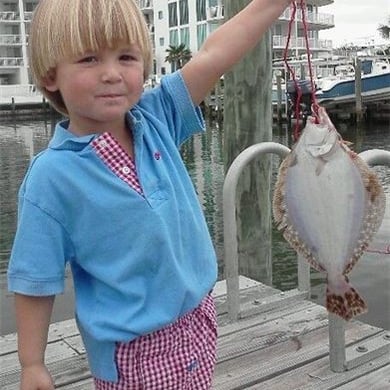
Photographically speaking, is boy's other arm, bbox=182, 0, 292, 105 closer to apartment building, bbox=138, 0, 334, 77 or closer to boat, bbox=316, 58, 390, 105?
boat, bbox=316, 58, 390, 105

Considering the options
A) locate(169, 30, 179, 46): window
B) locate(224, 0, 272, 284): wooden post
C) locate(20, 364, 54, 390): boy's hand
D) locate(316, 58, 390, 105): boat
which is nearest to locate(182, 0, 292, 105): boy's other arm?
locate(20, 364, 54, 390): boy's hand

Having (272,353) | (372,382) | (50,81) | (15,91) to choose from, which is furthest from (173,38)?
(50,81)

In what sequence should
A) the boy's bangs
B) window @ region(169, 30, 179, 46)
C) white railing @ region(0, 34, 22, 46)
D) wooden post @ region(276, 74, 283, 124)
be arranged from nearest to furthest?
1. the boy's bangs
2. wooden post @ region(276, 74, 283, 124)
3. window @ region(169, 30, 179, 46)
4. white railing @ region(0, 34, 22, 46)

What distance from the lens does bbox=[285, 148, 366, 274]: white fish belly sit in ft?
6.58

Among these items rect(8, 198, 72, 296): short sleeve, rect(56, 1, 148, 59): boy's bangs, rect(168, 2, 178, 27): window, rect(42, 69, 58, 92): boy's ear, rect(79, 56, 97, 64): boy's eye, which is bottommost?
rect(8, 198, 72, 296): short sleeve

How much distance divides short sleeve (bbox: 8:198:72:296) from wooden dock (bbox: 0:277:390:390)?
4.57 feet

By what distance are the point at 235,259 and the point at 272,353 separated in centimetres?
54

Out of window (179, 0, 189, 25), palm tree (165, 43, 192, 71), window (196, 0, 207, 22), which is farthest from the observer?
window (179, 0, 189, 25)

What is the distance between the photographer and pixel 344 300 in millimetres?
2035

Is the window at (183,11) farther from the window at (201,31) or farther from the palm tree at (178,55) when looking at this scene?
the palm tree at (178,55)

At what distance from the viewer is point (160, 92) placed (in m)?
1.98

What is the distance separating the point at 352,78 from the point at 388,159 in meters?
24.1

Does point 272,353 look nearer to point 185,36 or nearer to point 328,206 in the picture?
point 328,206

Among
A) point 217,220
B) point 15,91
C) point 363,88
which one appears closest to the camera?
point 217,220
